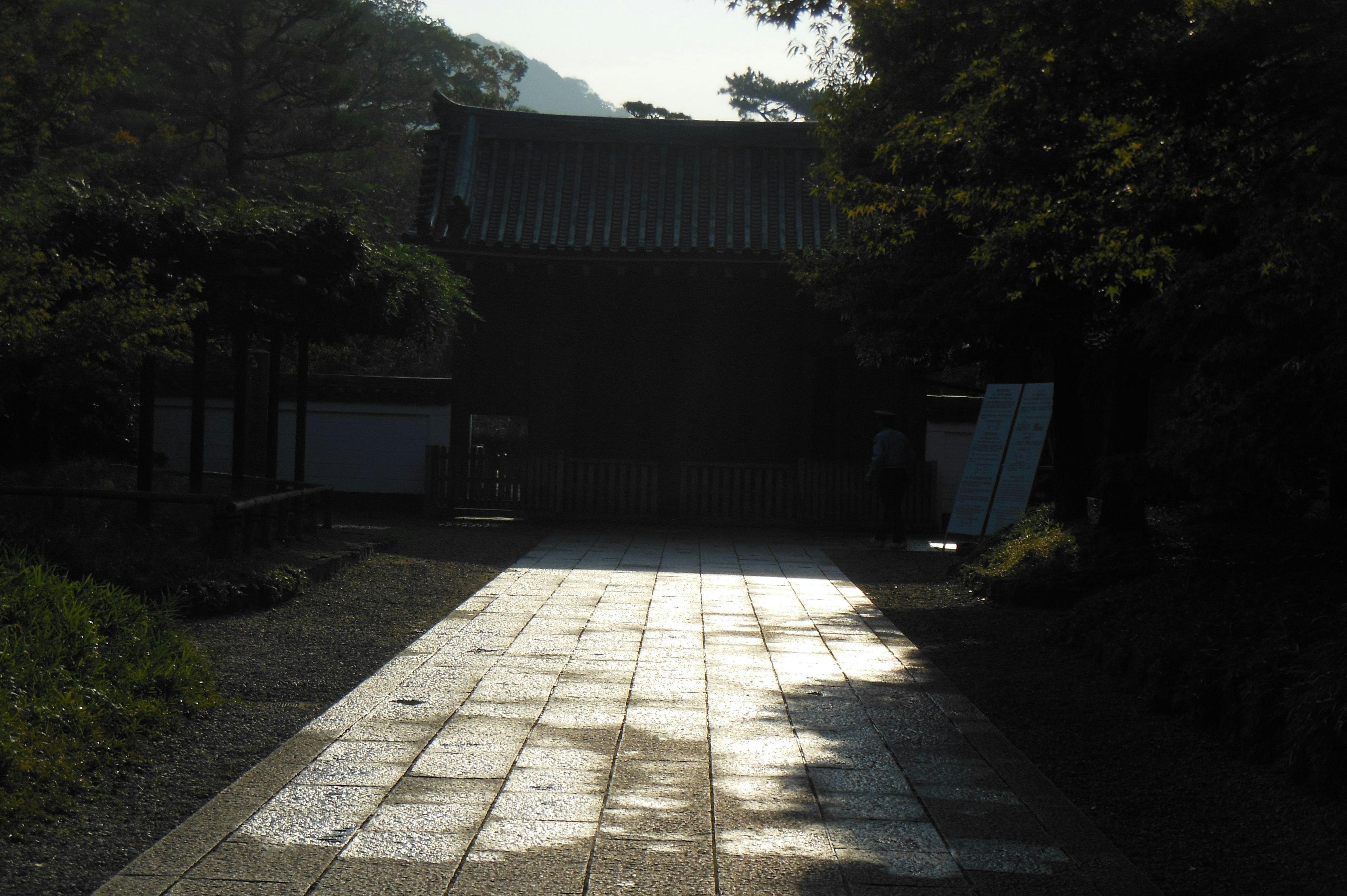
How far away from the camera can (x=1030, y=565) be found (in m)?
10.0

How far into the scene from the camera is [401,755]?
471 cm

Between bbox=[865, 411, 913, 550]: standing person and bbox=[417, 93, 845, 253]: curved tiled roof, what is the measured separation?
3455 mm

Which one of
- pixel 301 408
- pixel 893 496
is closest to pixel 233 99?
pixel 301 408

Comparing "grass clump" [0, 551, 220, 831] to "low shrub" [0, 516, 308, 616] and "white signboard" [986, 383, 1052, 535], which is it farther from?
"white signboard" [986, 383, 1052, 535]

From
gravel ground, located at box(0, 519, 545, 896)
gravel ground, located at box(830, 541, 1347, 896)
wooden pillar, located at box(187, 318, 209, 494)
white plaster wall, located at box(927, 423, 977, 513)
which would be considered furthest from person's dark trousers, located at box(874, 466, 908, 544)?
wooden pillar, located at box(187, 318, 209, 494)

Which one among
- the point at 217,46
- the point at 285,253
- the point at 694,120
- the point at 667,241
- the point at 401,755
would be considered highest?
the point at 217,46

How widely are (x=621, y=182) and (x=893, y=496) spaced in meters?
7.46

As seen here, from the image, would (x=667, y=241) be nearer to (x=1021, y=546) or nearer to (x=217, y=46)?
(x=1021, y=546)

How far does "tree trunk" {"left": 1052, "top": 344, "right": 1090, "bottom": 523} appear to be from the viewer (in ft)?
39.0

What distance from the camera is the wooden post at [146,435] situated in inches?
368

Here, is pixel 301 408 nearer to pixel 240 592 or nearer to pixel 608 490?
pixel 240 592

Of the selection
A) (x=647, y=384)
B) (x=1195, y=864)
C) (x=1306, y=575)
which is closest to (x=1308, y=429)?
(x=1306, y=575)

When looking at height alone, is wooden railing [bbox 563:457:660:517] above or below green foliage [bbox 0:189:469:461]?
below

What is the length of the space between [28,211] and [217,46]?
16.3 metres
